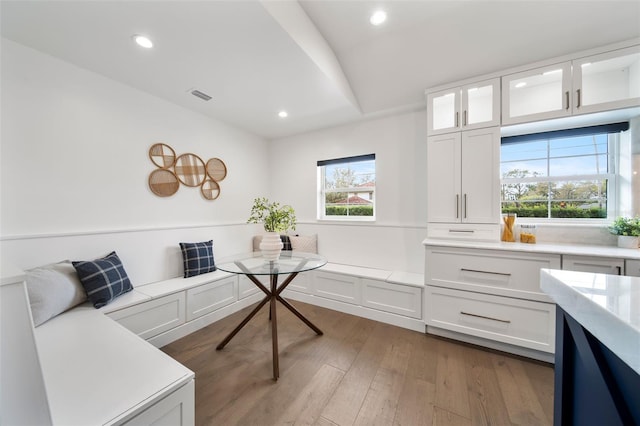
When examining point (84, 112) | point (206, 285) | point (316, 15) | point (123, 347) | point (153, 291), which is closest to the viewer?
point (123, 347)

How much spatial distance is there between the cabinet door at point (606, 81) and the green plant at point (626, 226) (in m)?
0.92

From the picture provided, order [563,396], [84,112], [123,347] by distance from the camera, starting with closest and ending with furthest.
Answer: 1. [563,396]
2. [123,347]
3. [84,112]

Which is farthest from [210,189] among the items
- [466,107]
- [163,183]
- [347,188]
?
[466,107]

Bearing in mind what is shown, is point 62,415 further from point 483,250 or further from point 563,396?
point 483,250

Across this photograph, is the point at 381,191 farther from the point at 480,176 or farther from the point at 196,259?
the point at 196,259

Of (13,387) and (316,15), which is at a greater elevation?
(316,15)

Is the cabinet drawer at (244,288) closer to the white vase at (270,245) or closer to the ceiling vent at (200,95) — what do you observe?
the white vase at (270,245)

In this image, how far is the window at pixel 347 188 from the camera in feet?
10.9

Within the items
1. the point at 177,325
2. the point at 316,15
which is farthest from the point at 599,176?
the point at 177,325

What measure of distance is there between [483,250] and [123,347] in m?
2.77

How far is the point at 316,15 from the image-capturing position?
1.92m

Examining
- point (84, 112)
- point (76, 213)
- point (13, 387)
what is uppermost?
point (84, 112)

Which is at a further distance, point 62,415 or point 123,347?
point 123,347

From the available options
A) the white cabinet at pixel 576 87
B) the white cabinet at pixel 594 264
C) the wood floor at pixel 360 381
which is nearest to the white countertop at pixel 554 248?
the white cabinet at pixel 594 264
